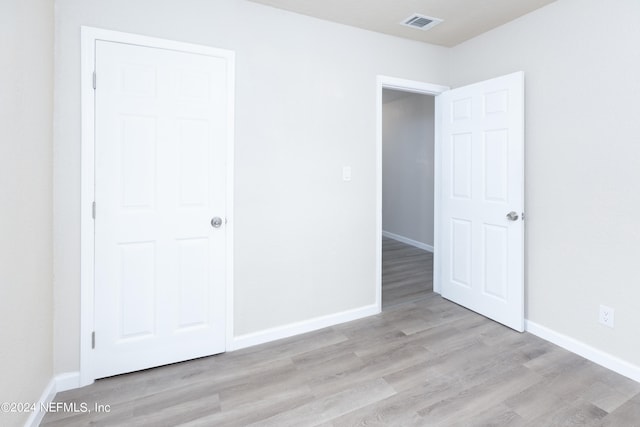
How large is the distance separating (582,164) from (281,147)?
2228 millimetres

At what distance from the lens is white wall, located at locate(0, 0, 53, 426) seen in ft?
4.48

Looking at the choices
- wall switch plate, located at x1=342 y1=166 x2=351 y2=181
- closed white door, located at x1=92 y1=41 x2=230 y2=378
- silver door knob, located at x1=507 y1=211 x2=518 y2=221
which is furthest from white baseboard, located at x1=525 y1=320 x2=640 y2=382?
closed white door, located at x1=92 y1=41 x2=230 y2=378

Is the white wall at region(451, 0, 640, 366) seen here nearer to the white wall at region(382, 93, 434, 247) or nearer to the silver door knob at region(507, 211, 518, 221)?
the silver door knob at region(507, 211, 518, 221)

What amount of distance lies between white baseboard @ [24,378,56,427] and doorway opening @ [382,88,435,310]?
353cm

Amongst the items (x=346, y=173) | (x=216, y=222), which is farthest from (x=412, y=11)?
(x=216, y=222)

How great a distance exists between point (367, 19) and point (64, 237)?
274 centimetres

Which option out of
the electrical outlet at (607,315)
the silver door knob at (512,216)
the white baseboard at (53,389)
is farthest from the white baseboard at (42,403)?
the electrical outlet at (607,315)

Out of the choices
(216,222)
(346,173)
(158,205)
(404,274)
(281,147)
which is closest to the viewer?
(158,205)

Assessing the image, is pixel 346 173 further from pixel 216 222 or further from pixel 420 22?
pixel 420 22

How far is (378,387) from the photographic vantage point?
1983mm

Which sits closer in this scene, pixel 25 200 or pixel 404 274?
pixel 25 200

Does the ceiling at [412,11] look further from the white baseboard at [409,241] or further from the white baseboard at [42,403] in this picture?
the white baseboard at [409,241]

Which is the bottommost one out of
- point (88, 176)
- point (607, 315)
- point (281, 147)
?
point (607, 315)

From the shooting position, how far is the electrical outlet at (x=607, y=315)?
2.18 meters
